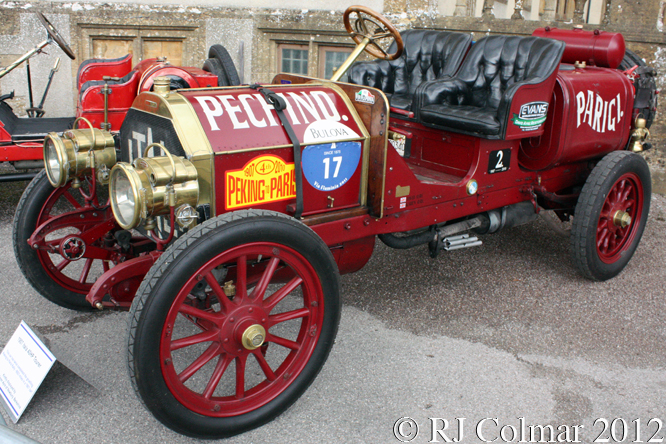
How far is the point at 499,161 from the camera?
3.42 m

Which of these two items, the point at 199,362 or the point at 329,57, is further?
the point at 329,57

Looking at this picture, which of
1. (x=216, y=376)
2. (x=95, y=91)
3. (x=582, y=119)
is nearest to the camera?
(x=216, y=376)

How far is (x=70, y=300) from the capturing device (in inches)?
122

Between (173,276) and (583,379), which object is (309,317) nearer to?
(173,276)

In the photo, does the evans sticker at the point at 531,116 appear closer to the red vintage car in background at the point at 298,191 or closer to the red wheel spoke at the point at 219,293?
the red vintage car in background at the point at 298,191

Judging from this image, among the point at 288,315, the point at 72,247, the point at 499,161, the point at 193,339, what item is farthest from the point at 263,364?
the point at 499,161

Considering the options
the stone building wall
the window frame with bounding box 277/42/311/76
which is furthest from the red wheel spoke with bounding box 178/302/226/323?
→ the window frame with bounding box 277/42/311/76

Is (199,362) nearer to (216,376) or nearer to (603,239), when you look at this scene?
(216,376)

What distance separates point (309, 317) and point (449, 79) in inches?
88.9

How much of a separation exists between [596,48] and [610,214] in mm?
1178

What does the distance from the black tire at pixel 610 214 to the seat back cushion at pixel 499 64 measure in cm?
75

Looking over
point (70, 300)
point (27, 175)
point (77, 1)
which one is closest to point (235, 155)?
point (70, 300)

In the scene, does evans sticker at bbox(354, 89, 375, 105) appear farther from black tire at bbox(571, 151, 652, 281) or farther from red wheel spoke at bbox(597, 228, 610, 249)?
red wheel spoke at bbox(597, 228, 610, 249)

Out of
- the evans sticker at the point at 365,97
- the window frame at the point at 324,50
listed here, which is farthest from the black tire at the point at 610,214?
the window frame at the point at 324,50
